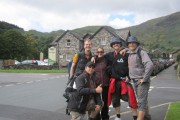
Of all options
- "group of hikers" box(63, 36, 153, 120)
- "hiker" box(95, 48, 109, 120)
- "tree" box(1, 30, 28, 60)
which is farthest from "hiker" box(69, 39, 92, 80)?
"tree" box(1, 30, 28, 60)

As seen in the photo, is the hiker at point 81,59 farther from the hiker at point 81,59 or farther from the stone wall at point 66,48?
the stone wall at point 66,48

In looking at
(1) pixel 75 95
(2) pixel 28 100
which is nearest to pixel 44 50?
(2) pixel 28 100

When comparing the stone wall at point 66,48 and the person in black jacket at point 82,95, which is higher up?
the stone wall at point 66,48

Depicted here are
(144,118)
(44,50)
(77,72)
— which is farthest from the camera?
(44,50)

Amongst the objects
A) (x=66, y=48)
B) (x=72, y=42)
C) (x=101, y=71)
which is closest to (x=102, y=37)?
(x=72, y=42)

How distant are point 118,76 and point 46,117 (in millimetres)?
2670

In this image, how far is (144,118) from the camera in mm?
8375

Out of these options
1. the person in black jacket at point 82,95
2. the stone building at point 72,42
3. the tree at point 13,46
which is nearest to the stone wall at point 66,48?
the stone building at point 72,42

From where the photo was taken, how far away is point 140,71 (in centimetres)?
770

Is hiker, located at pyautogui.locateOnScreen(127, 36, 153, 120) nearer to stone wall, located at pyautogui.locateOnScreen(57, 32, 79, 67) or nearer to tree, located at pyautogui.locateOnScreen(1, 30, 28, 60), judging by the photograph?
stone wall, located at pyautogui.locateOnScreen(57, 32, 79, 67)

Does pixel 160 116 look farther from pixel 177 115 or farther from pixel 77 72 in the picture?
pixel 77 72

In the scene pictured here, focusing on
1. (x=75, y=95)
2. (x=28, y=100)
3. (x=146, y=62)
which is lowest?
(x=28, y=100)

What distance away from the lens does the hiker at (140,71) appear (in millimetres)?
7500

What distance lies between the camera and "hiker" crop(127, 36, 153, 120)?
750cm
